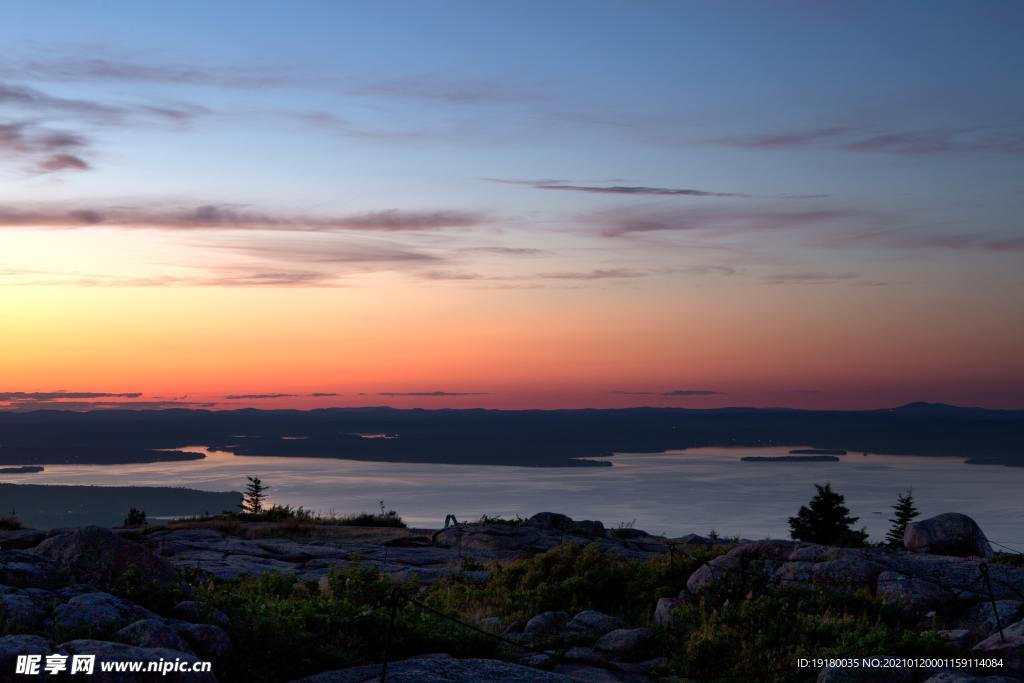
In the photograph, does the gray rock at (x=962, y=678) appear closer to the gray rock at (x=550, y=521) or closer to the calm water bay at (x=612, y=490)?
the gray rock at (x=550, y=521)

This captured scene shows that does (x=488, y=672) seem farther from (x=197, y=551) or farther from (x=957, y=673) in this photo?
(x=197, y=551)

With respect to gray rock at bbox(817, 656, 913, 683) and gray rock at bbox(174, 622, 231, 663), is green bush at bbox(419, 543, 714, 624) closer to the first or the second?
gray rock at bbox(817, 656, 913, 683)

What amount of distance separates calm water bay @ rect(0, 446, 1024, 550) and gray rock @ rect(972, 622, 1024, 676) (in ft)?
217

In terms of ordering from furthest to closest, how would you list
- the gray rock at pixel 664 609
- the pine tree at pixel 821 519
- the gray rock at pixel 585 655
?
the pine tree at pixel 821 519, the gray rock at pixel 664 609, the gray rock at pixel 585 655

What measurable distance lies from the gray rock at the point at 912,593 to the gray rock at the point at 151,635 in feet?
37.1

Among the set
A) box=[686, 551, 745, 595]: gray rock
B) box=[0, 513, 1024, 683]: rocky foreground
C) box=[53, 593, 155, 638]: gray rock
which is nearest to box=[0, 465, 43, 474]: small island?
box=[0, 513, 1024, 683]: rocky foreground

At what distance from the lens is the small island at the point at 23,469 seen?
15965 centimetres

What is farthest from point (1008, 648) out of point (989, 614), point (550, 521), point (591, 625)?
point (550, 521)

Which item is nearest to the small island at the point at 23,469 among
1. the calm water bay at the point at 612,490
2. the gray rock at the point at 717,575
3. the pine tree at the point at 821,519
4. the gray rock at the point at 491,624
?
the calm water bay at the point at 612,490

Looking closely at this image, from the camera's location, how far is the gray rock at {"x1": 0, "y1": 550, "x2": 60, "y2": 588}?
37.9 feet

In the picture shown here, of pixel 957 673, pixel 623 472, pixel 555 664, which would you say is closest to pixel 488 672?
pixel 555 664

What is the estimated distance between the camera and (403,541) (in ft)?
92.2

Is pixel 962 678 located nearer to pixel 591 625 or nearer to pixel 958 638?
pixel 958 638

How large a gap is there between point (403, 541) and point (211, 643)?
17642mm
